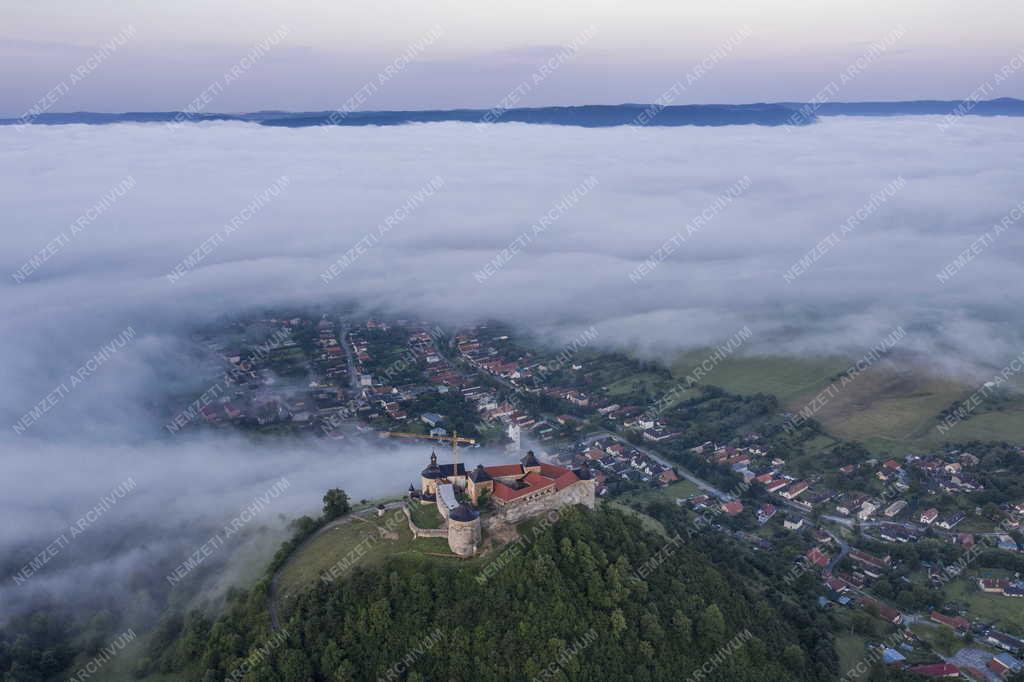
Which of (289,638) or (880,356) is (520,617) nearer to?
A: (289,638)

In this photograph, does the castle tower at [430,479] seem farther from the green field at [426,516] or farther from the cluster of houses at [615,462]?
the cluster of houses at [615,462]

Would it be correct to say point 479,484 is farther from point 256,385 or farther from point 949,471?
point 256,385

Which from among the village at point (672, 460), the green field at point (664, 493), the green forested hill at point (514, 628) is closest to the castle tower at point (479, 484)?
the green forested hill at point (514, 628)

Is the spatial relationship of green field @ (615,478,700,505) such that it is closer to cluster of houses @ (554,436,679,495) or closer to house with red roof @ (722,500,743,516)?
cluster of houses @ (554,436,679,495)

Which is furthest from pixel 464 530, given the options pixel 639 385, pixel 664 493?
pixel 639 385

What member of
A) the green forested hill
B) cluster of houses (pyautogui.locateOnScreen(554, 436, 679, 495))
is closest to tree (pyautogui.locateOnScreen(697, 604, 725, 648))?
the green forested hill

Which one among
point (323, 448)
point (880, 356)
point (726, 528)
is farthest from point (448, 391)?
point (880, 356)
